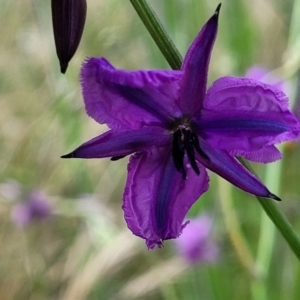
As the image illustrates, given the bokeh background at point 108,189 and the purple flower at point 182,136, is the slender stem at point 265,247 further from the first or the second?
the purple flower at point 182,136

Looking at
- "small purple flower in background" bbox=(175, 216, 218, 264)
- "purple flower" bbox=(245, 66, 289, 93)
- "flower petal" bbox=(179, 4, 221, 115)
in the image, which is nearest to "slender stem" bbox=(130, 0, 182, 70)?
"flower petal" bbox=(179, 4, 221, 115)

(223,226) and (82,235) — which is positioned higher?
(223,226)

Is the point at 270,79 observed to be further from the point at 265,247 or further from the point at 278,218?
the point at 278,218

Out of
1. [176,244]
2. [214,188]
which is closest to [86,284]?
[176,244]

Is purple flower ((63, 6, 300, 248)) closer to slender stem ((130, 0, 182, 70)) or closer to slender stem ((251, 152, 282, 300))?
slender stem ((130, 0, 182, 70))

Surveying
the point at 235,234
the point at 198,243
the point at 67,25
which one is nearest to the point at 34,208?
the point at 198,243

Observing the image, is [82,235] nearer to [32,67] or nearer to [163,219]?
[32,67]
